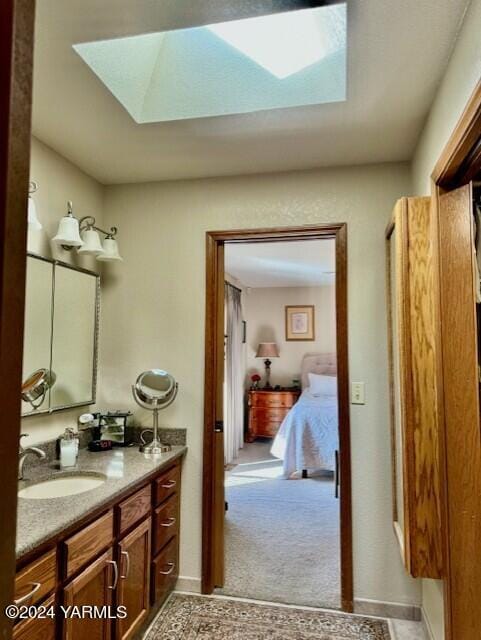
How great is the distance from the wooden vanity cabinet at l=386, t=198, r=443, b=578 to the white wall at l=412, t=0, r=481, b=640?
223 millimetres

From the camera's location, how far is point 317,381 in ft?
19.8

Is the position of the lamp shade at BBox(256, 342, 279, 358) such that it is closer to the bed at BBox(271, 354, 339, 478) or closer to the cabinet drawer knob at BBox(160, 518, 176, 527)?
the bed at BBox(271, 354, 339, 478)

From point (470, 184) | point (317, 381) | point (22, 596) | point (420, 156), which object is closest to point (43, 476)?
point (22, 596)

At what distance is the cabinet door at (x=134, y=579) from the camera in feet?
5.68

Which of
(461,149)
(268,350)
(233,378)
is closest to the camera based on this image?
(461,149)

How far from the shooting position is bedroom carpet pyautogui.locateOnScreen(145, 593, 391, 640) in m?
2.00

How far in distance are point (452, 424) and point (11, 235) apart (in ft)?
4.96

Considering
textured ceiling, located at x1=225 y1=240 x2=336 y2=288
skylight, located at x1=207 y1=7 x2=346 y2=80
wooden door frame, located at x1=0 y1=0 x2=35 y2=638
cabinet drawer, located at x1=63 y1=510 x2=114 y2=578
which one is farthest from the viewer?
textured ceiling, located at x1=225 y1=240 x2=336 y2=288

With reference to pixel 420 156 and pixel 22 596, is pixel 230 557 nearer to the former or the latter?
pixel 22 596

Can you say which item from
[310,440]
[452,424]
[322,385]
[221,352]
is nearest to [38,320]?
[221,352]

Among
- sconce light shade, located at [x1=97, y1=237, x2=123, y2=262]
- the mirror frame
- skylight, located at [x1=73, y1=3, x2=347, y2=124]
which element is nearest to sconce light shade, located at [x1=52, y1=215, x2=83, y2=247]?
the mirror frame

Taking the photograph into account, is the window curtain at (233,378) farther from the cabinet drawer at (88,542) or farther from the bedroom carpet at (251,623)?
the cabinet drawer at (88,542)

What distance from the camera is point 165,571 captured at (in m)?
2.17

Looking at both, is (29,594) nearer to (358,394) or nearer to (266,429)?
(358,394)
